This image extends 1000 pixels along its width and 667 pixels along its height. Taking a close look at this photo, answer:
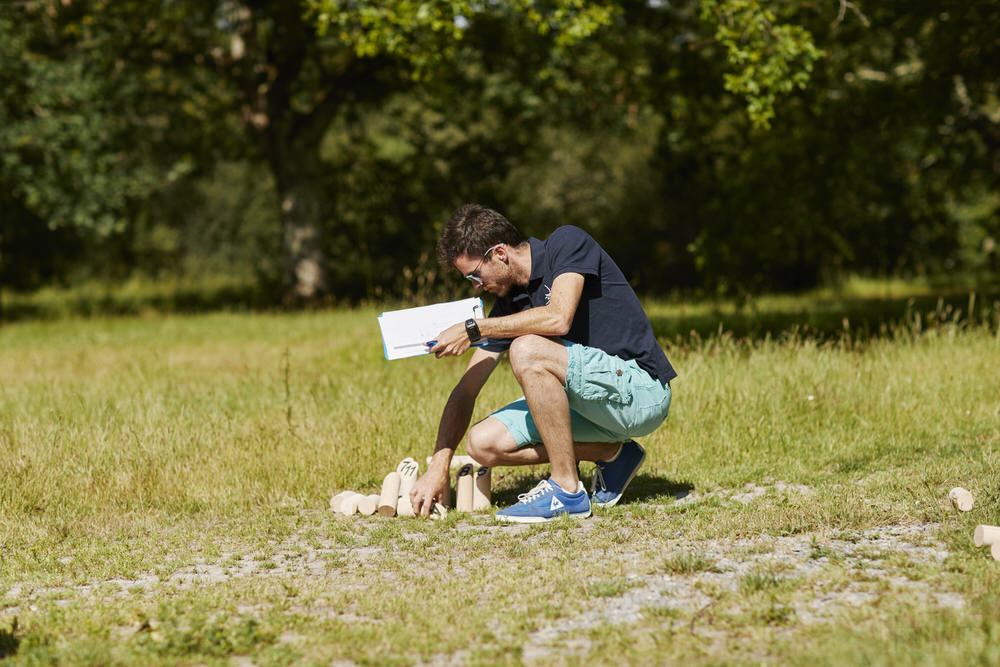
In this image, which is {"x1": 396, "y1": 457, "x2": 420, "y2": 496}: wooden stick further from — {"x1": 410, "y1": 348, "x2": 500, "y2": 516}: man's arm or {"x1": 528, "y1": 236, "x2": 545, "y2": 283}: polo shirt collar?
{"x1": 528, "y1": 236, "x2": 545, "y2": 283}: polo shirt collar

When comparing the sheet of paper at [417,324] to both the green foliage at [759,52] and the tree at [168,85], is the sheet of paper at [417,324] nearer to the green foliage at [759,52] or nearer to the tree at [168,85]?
the green foliage at [759,52]

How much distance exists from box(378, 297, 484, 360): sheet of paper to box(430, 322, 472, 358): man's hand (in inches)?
2.6

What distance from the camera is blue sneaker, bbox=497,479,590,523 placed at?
5.26m

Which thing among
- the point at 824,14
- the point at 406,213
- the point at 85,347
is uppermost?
the point at 824,14

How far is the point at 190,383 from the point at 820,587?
260 inches

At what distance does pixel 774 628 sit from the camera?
356 centimetres

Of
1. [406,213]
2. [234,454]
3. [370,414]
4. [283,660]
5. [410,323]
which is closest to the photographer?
[283,660]

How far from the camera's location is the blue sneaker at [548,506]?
5258 mm

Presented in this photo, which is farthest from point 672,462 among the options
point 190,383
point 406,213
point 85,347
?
point 406,213

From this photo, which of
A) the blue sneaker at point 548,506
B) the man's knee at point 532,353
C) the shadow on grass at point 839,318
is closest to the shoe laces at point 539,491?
the blue sneaker at point 548,506

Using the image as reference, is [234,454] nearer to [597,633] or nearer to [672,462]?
[672,462]

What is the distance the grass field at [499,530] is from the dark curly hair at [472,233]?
1.41 m

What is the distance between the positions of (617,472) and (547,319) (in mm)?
1107

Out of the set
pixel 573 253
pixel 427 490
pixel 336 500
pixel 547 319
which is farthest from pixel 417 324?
pixel 336 500
